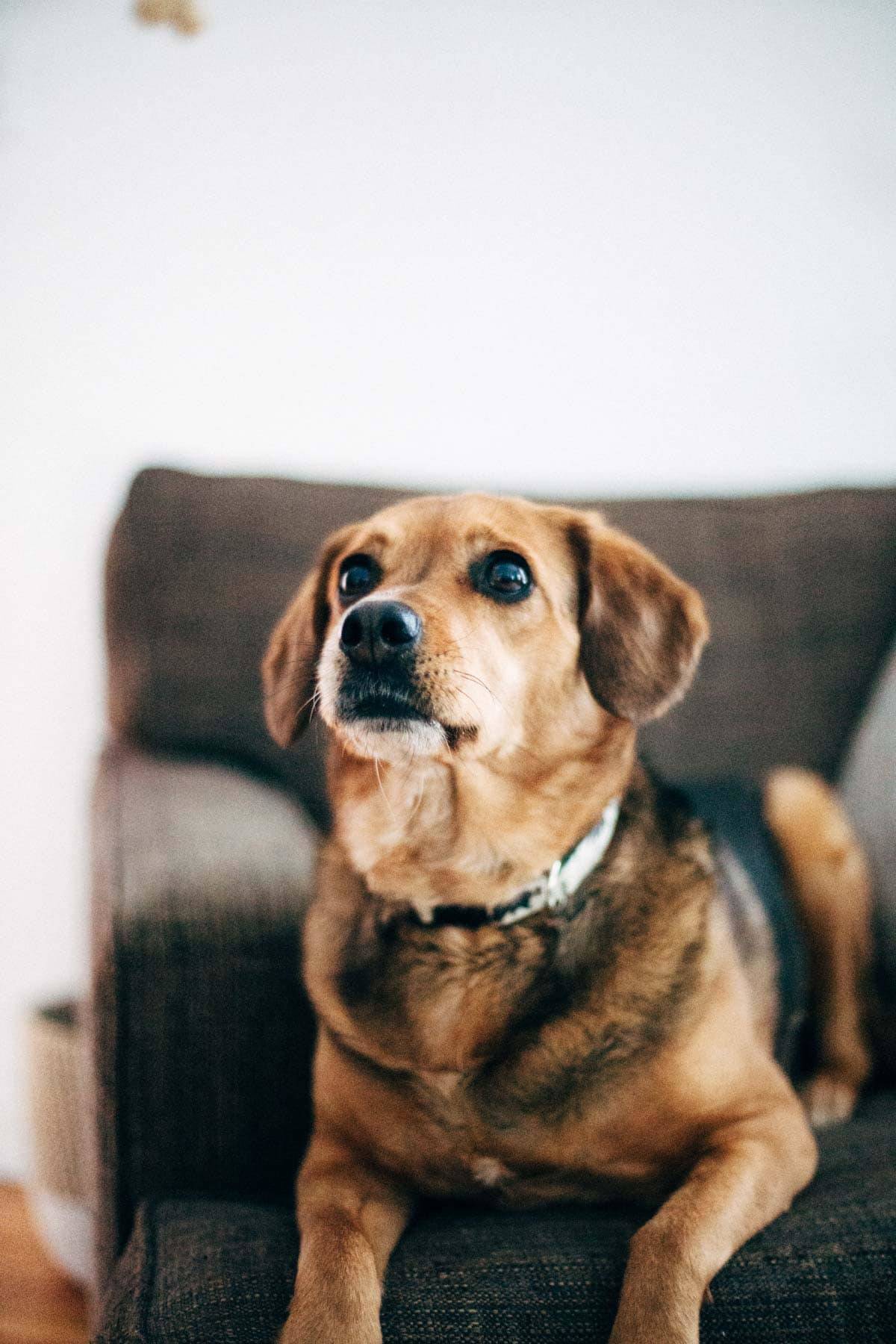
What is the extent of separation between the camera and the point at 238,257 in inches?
96.3

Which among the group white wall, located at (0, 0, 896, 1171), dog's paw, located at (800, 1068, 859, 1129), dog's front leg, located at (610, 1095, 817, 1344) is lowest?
dog's paw, located at (800, 1068, 859, 1129)

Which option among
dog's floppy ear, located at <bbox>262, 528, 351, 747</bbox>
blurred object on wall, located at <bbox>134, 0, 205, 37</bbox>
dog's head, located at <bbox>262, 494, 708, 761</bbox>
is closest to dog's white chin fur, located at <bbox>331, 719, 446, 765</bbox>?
dog's head, located at <bbox>262, 494, 708, 761</bbox>

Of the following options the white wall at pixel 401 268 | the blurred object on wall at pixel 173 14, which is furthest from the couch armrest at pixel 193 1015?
the blurred object on wall at pixel 173 14

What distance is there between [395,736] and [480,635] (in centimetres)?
19

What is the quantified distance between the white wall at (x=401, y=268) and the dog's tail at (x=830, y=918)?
1.05 meters

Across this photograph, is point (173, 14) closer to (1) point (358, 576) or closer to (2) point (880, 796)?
(1) point (358, 576)

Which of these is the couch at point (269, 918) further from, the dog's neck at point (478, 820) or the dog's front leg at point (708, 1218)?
the dog's neck at point (478, 820)

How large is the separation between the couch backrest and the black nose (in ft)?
2.59

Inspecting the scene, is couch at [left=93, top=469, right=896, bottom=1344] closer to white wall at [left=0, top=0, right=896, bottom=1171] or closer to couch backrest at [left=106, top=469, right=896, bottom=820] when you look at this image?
couch backrest at [left=106, top=469, right=896, bottom=820]

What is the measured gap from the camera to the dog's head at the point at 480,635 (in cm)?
122

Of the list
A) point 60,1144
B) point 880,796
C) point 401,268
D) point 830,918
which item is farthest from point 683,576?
point 60,1144

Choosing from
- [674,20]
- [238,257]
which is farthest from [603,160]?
[238,257]

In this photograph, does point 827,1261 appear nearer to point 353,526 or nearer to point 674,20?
point 353,526

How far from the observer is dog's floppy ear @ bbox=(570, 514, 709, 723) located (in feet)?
4.36
